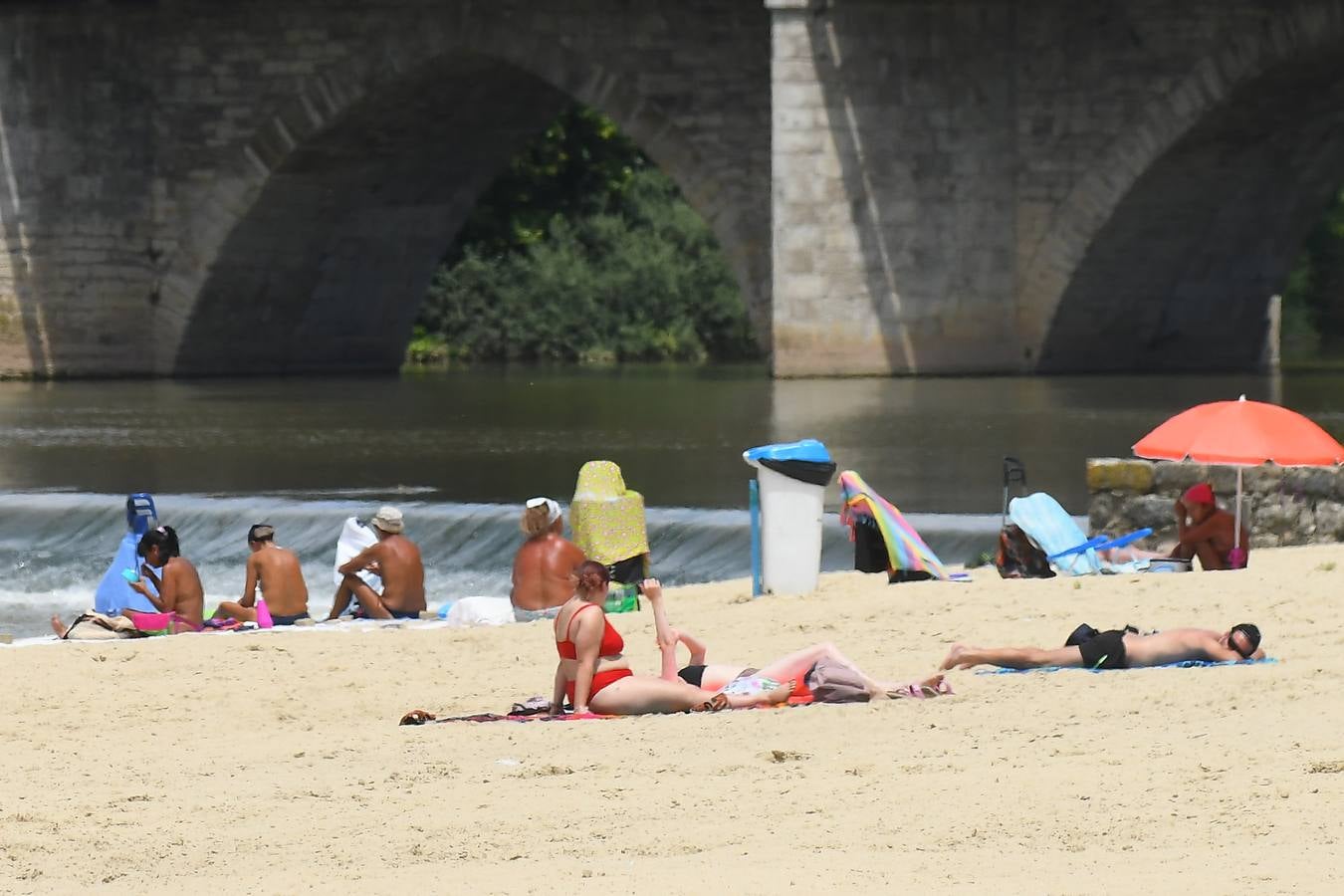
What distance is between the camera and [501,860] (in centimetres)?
585

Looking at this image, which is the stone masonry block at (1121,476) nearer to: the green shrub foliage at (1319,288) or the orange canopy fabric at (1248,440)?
the orange canopy fabric at (1248,440)

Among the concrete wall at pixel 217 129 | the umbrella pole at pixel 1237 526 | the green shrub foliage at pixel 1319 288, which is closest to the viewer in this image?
the umbrella pole at pixel 1237 526

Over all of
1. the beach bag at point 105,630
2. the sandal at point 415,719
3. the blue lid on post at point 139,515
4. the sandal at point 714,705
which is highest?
the blue lid on post at point 139,515

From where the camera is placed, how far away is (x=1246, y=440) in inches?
404

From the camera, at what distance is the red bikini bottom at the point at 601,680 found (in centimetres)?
768

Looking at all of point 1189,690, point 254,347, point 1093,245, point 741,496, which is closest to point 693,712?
point 1189,690

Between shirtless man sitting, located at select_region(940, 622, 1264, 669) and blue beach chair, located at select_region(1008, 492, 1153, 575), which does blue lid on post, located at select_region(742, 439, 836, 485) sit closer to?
blue beach chair, located at select_region(1008, 492, 1153, 575)

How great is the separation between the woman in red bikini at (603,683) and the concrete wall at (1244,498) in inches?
126

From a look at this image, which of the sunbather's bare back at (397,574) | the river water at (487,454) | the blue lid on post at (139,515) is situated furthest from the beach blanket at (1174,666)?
the blue lid on post at (139,515)

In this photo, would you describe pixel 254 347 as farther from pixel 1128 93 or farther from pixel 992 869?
pixel 992 869

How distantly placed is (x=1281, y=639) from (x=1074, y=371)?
1785 cm

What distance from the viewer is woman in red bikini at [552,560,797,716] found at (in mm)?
7629

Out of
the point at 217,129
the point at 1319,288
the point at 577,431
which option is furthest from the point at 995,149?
the point at 1319,288

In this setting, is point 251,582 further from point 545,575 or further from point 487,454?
point 487,454
